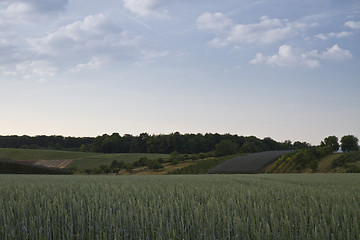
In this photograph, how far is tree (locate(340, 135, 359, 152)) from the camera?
32.4 metres

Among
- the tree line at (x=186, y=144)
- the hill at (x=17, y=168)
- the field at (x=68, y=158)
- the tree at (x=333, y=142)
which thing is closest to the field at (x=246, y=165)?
the tree at (x=333, y=142)

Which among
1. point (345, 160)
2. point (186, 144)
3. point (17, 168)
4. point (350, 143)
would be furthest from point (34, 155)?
point (345, 160)

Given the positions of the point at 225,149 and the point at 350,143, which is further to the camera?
the point at 225,149

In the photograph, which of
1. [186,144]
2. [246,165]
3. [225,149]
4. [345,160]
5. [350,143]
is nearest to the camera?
[345,160]

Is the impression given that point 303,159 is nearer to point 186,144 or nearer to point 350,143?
point 350,143

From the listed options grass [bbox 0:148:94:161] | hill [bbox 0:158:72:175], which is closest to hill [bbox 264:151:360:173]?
hill [bbox 0:158:72:175]

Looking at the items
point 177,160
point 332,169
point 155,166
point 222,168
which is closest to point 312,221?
point 332,169

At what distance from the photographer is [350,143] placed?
1276 inches

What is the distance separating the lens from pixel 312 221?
2535mm

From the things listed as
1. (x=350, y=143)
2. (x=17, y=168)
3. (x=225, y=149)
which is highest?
(x=350, y=143)

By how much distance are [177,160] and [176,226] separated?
43499 millimetres

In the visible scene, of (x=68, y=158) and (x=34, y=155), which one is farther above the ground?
(x=34, y=155)

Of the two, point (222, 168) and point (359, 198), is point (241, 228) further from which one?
point (222, 168)

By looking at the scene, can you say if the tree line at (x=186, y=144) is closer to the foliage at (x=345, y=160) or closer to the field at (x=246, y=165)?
the field at (x=246, y=165)
